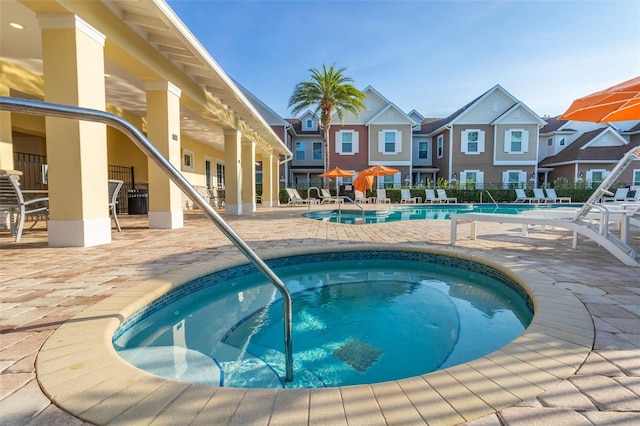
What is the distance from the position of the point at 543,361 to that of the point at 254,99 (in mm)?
23997

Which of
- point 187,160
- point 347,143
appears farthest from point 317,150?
point 187,160

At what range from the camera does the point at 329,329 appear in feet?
9.86

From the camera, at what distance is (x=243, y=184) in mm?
14359

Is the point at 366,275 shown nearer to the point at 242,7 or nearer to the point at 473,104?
the point at 242,7

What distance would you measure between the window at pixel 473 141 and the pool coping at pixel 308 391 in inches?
952

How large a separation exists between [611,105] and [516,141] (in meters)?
21.7

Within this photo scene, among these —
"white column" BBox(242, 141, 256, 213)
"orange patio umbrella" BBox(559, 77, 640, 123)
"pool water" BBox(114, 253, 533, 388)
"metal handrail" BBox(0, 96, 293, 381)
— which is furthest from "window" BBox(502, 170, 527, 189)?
"metal handrail" BBox(0, 96, 293, 381)

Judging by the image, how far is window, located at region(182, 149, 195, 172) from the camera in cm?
1434

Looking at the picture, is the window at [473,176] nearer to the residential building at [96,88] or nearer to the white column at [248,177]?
the white column at [248,177]

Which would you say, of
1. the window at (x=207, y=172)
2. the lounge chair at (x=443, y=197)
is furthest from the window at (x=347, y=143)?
the window at (x=207, y=172)

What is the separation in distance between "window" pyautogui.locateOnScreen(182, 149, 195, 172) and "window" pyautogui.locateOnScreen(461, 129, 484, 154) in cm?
1893

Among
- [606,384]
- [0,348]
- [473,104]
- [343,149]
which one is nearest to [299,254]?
[0,348]

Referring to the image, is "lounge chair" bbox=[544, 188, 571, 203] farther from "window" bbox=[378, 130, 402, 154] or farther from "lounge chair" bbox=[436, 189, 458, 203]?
"window" bbox=[378, 130, 402, 154]

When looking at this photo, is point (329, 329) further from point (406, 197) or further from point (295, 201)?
point (406, 197)
